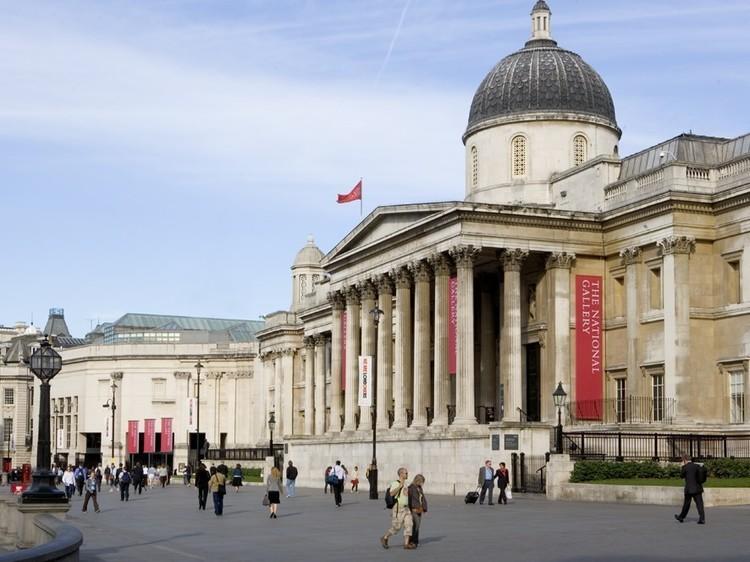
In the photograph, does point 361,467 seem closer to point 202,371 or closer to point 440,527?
point 440,527

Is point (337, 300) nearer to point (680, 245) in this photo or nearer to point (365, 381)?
point (365, 381)

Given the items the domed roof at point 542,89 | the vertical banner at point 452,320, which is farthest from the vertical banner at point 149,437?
the vertical banner at point 452,320

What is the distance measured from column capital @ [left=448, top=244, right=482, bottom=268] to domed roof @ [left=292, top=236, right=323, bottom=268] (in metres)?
50.4

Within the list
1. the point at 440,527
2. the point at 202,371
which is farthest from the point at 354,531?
the point at 202,371

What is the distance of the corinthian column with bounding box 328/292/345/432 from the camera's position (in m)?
73.7

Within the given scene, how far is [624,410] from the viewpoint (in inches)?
2274

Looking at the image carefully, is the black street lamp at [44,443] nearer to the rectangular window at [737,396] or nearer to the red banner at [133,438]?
the rectangular window at [737,396]

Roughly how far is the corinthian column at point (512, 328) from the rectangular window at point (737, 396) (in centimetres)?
887

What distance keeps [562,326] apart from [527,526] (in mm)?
27006

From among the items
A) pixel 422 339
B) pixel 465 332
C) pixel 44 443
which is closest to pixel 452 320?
pixel 465 332

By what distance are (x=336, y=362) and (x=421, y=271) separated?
14.6m

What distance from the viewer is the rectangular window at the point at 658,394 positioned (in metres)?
55.6

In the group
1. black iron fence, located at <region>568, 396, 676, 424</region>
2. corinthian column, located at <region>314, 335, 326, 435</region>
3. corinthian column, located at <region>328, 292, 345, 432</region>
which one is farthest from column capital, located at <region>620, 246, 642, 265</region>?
corinthian column, located at <region>314, 335, 326, 435</region>

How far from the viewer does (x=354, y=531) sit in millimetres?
33531
